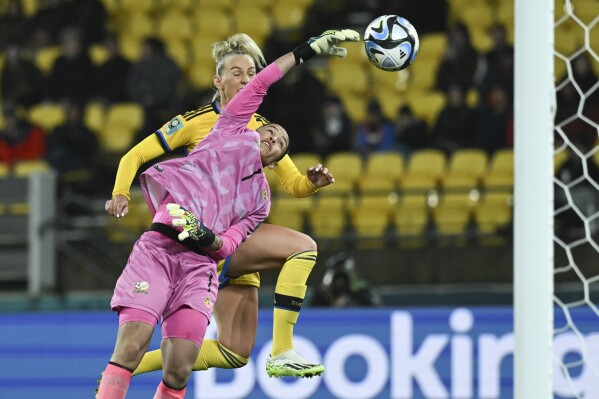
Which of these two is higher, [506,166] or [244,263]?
[506,166]

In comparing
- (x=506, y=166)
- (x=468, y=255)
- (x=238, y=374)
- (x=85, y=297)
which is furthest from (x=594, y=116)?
(x=85, y=297)

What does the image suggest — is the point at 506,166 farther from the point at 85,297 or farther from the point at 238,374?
the point at 85,297

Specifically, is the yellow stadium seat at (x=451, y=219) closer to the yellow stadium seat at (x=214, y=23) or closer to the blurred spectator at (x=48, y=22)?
the yellow stadium seat at (x=214, y=23)

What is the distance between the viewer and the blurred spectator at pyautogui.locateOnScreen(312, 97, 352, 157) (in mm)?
9766

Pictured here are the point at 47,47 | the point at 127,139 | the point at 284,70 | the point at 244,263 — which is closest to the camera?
the point at 284,70

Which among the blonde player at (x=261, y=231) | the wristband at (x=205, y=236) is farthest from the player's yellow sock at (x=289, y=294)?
the wristband at (x=205, y=236)

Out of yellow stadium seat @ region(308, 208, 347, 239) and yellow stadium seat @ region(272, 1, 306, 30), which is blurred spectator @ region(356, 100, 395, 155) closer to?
yellow stadium seat @ region(308, 208, 347, 239)

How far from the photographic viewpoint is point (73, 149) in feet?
33.0

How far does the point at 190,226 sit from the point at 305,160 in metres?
A: 5.57

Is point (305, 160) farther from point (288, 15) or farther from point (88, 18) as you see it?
point (88, 18)

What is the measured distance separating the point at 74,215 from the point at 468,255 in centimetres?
335

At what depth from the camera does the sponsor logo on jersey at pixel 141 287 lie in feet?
14.1

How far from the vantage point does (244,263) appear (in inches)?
191

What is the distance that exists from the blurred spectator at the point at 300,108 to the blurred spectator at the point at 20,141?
2089mm
